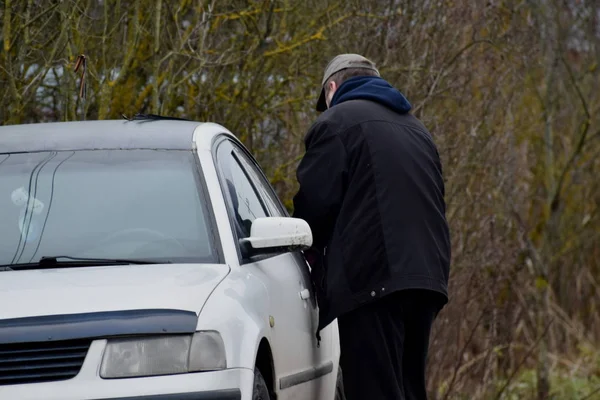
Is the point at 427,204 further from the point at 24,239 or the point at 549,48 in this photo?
the point at 549,48

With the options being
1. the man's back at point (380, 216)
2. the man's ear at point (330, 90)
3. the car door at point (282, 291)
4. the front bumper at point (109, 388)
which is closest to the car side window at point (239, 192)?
the car door at point (282, 291)

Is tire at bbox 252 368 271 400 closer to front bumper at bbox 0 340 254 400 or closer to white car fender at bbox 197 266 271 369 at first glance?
white car fender at bbox 197 266 271 369

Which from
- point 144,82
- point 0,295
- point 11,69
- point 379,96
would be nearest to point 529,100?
point 144,82

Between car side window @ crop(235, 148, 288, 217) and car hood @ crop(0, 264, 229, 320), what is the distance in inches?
61.8

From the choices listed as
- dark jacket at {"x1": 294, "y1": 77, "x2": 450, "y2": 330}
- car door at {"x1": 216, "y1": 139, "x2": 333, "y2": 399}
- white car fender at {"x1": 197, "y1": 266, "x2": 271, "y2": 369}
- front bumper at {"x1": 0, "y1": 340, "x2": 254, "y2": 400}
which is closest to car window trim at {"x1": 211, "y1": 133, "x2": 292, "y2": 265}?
car door at {"x1": 216, "y1": 139, "x2": 333, "y2": 399}

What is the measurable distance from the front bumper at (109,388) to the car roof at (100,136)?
1527mm

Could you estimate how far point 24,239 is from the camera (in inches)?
204

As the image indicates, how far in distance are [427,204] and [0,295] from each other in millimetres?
2252

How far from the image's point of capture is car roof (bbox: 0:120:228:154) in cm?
A: 561

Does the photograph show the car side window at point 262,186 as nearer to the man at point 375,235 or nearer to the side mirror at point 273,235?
the man at point 375,235

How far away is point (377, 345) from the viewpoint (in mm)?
5898

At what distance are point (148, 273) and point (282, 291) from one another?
2.91 ft

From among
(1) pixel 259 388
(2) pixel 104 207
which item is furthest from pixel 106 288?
(2) pixel 104 207

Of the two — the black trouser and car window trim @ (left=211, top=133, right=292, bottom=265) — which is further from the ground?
car window trim @ (left=211, top=133, right=292, bottom=265)
